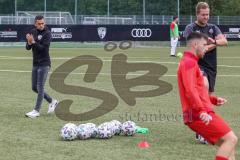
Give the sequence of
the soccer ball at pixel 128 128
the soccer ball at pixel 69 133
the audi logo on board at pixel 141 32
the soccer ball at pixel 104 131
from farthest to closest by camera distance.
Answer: the audi logo on board at pixel 141 32
the soccer ball at pixel 128 128
the soccer ball at pixel 104 131
the soccer ball at pixel 69 133

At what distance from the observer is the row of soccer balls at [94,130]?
1038 cm

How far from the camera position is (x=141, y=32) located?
146ft

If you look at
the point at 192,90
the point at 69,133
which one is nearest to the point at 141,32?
the point at 69,133

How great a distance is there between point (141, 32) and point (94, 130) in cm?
3437

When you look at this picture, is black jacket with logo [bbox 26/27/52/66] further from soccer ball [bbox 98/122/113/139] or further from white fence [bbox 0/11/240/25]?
white fence [bbox 0/11/240/25]

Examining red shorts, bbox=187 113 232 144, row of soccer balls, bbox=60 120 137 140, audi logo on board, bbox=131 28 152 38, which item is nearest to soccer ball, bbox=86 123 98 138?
row of soccer balls, bbox=60 120 137 140

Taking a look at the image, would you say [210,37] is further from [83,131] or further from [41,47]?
[41,47]

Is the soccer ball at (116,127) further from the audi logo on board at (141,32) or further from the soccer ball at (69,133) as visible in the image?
the audi logo on board at (141,32)

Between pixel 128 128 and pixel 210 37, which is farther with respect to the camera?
pixel 128 128

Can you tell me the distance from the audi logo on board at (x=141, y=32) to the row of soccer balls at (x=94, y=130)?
33669 mm

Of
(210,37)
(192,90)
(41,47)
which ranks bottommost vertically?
(192,90)

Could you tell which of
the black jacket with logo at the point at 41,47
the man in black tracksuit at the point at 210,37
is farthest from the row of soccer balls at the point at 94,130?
the black jacket with logo at the point at 41,47

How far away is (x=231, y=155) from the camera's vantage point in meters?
7.74

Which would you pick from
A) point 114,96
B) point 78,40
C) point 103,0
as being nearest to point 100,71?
point 114,96
